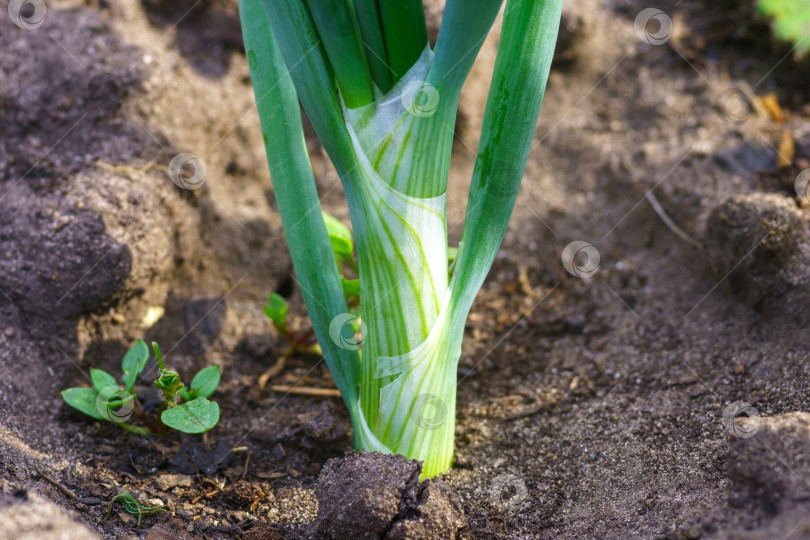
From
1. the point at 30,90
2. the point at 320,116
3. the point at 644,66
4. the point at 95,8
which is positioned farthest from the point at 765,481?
the point at 95,8

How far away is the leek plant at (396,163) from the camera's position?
98cm

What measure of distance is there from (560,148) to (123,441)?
4.54 feet

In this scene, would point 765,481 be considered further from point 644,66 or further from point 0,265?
point 644,66

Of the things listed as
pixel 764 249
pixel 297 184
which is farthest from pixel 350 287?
pixel 764 249

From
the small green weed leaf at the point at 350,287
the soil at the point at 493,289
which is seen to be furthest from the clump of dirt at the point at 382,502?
the small green weed leaf at the point at 350,287

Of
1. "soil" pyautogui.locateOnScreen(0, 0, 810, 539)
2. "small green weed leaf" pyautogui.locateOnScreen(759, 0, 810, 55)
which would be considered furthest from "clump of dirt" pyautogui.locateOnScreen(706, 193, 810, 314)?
"small green weed leaf" pyautogui.locateOnScreen(759, 0, 810, 55)

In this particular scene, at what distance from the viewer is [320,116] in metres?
1.02

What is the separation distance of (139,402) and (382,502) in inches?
22.2

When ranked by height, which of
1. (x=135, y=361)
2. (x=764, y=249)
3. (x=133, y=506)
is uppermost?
(x=764, y=249)

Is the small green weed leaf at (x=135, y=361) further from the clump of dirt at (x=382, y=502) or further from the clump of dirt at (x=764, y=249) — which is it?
the clump of dirt at (x=764, y=249)

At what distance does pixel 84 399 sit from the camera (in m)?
1.18

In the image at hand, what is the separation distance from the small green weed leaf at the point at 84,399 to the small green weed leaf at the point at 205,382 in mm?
169

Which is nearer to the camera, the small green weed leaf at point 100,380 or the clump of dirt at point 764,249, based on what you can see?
the small green weed leaf at point 100,380

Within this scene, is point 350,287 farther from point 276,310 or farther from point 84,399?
point 84,399
